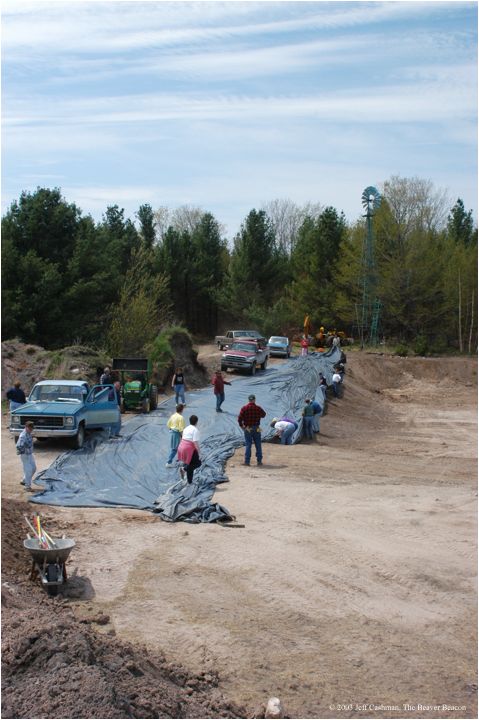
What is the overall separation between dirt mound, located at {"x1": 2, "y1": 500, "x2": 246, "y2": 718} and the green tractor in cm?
1613

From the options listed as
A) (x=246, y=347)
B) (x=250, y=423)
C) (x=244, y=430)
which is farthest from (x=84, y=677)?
(x=246, y=347)

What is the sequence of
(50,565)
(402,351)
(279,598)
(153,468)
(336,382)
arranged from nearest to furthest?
(50,565), (279,598), (153,468), (336,382), (402,351)

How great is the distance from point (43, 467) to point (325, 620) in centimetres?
975

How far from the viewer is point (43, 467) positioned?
17.9 m

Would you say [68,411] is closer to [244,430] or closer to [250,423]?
[244,430]

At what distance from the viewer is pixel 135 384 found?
25469 millimetres

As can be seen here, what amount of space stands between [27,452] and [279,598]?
686 centimetres

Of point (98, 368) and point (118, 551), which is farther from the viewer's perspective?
point (98, 368)

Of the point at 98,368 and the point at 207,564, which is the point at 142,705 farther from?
the point at 98,368

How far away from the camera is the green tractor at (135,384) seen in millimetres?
25266

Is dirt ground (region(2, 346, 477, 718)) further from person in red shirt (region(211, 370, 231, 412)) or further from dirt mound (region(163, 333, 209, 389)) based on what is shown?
dirt mound (region(163, 333, 209, 389))

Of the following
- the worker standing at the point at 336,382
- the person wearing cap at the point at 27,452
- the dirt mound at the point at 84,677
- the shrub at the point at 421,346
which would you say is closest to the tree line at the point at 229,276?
the shrub at the point at 421,346

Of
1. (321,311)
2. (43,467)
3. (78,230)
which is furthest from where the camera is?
(321,311)

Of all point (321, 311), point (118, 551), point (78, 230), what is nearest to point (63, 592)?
point (118, 551)
